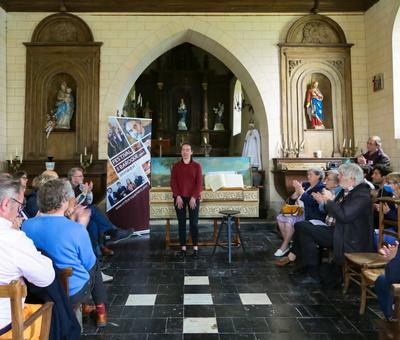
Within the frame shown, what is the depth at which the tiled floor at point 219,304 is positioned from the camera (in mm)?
2441

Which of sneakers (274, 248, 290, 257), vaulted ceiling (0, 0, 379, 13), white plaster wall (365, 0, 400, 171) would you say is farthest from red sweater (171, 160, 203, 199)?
vaulted ceiling (0, 0, 379, 13)

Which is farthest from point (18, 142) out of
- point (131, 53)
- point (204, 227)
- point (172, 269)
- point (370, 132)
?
point (370, 132)

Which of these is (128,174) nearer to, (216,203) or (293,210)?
(216,203)

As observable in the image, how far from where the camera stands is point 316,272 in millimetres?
3473

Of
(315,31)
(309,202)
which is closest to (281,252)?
(309,202)

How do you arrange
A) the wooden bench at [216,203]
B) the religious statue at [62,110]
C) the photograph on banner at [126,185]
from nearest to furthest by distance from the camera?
the wooden bench at [216,203] → the photograph on banner at [126,185] → the religious statue at [62,110]

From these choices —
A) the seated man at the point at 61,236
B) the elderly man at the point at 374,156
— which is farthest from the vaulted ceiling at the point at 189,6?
the seated man at the point at 61,236

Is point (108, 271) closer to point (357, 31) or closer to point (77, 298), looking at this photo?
point (77, 298)

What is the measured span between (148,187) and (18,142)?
2.95m

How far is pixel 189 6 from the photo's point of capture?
6809mm

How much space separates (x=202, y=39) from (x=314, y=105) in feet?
8.65

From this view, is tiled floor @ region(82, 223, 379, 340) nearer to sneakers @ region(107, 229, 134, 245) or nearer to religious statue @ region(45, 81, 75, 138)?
sneakers @ region(107, 229, 134, 245)

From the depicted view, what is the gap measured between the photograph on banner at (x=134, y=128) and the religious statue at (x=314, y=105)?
3.33m

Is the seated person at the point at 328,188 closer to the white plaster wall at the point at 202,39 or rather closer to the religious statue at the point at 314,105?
the white plaster wall at the point at 202,39
